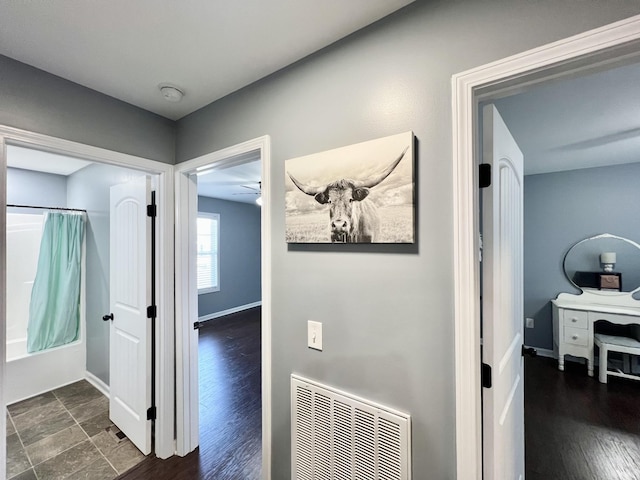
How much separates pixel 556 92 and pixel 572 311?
277 cm

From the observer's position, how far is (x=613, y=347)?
9.29 ft

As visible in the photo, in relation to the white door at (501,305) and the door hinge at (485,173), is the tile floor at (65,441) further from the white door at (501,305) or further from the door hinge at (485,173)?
the door hinge at (485,173)

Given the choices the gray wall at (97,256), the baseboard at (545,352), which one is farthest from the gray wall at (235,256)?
the baseboard at (545,352)

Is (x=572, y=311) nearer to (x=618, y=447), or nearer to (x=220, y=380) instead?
(x=618, y=447)

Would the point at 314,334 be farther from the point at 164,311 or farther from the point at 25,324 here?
the point at 25,324

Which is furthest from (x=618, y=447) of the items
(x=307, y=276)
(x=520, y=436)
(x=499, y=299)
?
(x=307, y=276)

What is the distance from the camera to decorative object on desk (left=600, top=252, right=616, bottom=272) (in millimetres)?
3172

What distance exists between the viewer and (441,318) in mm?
969

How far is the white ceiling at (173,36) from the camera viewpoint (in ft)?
3.38

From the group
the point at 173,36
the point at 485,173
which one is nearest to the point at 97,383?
the point at 173,36

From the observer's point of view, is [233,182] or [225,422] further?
[233,182]

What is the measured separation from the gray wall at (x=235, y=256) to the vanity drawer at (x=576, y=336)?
18.8ft

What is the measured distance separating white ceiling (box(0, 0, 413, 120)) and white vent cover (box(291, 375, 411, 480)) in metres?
1.62

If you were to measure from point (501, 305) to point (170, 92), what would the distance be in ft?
6.85
